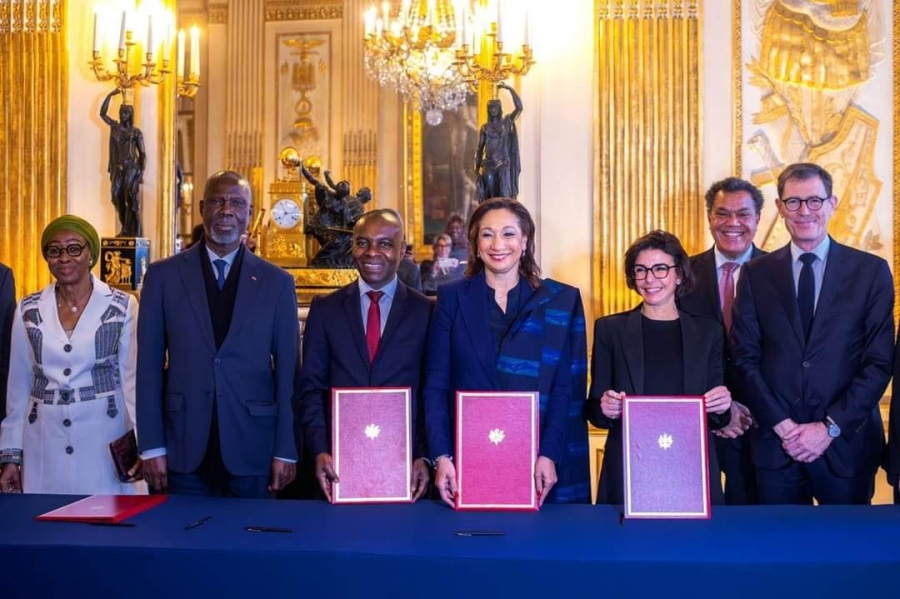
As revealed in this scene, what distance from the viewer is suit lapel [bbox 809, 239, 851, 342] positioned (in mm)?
3146

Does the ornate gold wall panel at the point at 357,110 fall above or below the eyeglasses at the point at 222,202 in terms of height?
above

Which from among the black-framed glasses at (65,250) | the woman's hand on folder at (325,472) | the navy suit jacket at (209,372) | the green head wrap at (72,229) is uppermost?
the green head wrap at (72,229)

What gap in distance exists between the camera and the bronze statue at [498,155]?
18.2 feet

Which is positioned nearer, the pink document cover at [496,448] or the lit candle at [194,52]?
the pink document cover at [496,448]

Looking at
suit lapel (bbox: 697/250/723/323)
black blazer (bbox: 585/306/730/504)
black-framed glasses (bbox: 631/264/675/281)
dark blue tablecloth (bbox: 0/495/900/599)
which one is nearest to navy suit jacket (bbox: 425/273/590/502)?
black blazer (bbox: 585/306/730/504)

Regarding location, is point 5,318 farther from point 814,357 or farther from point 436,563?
point 814,357

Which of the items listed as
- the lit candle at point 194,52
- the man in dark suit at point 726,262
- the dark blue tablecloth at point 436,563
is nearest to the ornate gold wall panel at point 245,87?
the lit candle at point 194,52

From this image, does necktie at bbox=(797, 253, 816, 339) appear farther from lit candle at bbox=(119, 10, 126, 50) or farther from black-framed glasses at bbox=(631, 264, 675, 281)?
lit candle at bbox=(119, 10, 126, 50)

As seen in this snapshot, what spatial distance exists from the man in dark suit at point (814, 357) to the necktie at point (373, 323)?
126 centimetres

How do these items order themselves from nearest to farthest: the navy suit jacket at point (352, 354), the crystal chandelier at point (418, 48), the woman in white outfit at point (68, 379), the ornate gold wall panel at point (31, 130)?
the navy suit jacket at point (352, 354) < the woman in white outfit at point (68, 379) < the ornate gold wall panel at point (31, 130) < the crystal chandelier at point (418, 48)

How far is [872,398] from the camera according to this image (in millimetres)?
3057

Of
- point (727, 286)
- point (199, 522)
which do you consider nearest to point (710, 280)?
point (727, 286)

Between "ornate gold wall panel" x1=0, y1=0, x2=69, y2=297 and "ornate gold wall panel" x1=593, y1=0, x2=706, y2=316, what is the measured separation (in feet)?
11.5

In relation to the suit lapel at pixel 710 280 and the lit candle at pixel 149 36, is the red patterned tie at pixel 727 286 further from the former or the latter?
the lit candle at pixel 149 36
